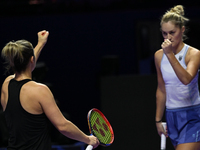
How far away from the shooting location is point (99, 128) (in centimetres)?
273

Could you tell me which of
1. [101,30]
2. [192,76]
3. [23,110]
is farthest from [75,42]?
[23,110]

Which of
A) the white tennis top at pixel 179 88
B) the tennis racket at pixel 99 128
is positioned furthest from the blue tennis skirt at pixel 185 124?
the tennis racket at pixel 99 128

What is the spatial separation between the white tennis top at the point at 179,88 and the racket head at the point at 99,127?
629mm

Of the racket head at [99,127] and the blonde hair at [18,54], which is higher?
the blonde hair at [18,54]

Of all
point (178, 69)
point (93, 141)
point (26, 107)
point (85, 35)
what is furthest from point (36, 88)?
point (85, 35)

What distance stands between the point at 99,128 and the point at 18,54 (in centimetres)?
82

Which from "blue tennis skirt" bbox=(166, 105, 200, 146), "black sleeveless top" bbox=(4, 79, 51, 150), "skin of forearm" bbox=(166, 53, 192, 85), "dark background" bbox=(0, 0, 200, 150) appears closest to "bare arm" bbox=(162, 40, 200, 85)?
"skin of forearm" bbox=(166, 53, 192, 85)

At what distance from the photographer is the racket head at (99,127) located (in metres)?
2.61

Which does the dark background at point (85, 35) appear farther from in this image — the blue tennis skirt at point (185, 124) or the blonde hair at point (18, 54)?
the blonde hair at point (18, 54)

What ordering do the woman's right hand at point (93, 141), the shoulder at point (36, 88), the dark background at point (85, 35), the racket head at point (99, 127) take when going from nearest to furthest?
the shoulder at point (36, 88), the woman's right hand at point (93, 141), the racket head at point (99, 127), the dark background at point (85, 35)

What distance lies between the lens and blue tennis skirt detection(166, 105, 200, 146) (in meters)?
3.00

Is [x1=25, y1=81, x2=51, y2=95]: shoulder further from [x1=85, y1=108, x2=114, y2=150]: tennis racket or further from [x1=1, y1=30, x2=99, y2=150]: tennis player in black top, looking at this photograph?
[x1=85, y1=108, x2=114, y2=150]: tennis racket

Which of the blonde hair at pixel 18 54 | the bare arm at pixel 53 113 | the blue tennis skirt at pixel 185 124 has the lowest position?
the blue tennis skirt at pixel 185 124

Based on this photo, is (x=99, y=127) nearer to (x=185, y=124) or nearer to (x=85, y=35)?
(x=185, y=124)
